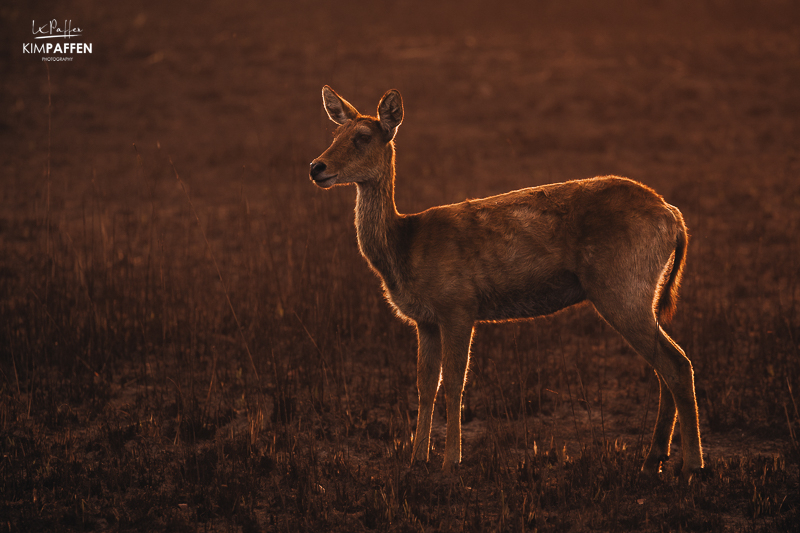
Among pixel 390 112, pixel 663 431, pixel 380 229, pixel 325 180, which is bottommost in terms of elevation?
pixel 663 431

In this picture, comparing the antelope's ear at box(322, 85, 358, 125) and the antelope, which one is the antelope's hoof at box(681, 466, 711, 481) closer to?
the antelope

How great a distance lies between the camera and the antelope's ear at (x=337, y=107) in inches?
235

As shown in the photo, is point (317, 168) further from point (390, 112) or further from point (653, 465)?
point (653, 465)

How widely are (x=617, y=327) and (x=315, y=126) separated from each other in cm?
1608

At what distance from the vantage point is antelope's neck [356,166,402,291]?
5676 mm

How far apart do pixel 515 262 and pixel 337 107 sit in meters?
1.95

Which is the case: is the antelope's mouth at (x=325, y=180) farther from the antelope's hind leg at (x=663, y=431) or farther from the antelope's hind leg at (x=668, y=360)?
the antelope's hind leg at (x=663, y=431)

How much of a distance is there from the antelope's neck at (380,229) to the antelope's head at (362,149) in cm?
12

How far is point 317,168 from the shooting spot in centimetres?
531

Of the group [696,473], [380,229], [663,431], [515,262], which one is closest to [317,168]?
[380,229]

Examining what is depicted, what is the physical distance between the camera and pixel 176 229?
12648 mm
